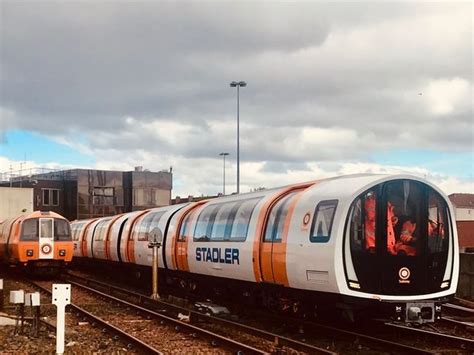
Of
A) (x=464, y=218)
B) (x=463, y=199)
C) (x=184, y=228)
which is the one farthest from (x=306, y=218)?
(x=463, y=199)

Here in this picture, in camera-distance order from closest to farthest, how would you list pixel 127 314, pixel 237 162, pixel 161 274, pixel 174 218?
pixel 127 314 < pixel 174 218 < pixel 161 274 < pixel 237 162

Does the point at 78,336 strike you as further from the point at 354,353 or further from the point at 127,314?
the point at 354,353

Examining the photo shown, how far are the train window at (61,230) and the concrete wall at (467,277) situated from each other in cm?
1390

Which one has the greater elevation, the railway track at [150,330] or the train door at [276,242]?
the train door at [276,242]

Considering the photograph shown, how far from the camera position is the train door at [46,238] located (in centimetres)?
2391

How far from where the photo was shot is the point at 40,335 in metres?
11.8

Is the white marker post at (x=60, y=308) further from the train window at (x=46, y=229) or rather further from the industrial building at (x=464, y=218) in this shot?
the industrial building at (x=464, y=218)

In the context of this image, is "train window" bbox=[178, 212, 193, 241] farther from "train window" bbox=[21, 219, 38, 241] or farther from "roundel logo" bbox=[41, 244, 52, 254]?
"train window" bbox=[21, 219, 38, 241]

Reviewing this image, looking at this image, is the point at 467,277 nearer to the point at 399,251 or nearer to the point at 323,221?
the point at 399,251

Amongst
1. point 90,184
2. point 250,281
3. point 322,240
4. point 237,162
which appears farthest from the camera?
point 90,184

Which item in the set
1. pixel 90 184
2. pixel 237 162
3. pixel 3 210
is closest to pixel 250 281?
pixel 237 162

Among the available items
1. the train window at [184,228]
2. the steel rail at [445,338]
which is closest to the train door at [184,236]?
the train window at [184,228]

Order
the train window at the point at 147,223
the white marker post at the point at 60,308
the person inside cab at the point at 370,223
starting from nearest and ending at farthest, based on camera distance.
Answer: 1. the white marker post at the point at 60,308
2. the person inside cab at the point at 370,223
3. the train window at the point at 147,223

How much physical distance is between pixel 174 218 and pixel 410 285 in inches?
386
